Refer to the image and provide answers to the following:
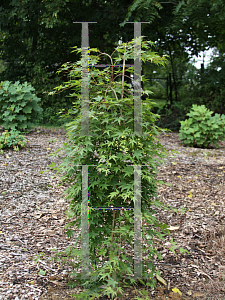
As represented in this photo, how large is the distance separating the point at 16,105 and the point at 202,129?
4.00 metres

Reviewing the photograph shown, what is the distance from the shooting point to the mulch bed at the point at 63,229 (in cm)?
229

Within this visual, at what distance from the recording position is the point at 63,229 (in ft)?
10.4

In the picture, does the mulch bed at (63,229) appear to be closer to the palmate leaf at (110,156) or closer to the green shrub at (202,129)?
Answer: the palmate leaf at (110,156)

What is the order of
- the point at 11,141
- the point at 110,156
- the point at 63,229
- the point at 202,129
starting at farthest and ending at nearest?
the point at 202,129
the point at 11,141
the point at 63,229
the point at 110,156

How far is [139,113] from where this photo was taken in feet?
6.39

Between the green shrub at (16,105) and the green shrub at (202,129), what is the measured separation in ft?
10.7

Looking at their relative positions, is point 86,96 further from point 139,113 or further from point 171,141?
point 171,141

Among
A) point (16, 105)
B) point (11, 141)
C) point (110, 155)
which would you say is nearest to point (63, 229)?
point (110, 155)

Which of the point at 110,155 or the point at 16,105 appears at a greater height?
the point at 16,105

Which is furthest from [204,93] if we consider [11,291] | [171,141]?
[11,291]

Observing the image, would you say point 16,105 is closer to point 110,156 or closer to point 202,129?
point 202,129

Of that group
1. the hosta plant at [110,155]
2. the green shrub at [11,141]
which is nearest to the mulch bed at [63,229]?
the green shrub at [11,141]

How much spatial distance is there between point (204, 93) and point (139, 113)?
25.2 ft

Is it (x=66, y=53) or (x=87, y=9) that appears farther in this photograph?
(x=66, y=53)
